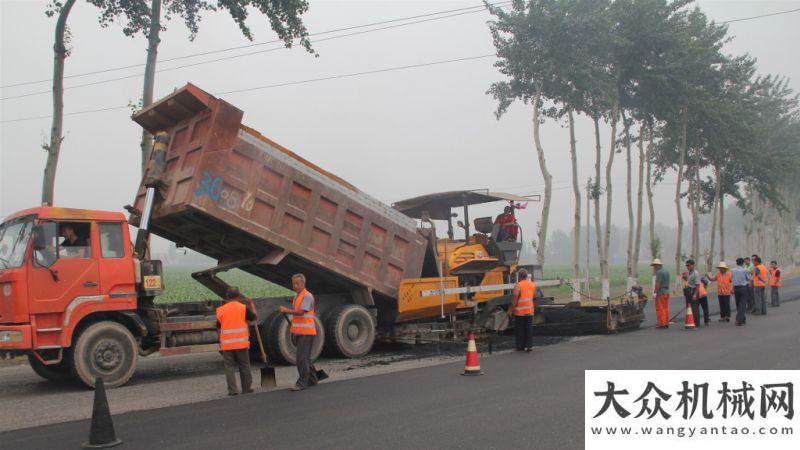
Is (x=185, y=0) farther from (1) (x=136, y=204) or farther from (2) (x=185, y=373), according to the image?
(2) (x=185, y=373)

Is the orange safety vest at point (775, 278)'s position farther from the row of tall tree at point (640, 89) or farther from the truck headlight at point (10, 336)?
the truck headlight at point (10, 336)

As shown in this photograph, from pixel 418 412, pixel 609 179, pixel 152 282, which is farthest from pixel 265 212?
pixel 609 179

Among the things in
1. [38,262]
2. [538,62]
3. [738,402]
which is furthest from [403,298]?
[538,62]

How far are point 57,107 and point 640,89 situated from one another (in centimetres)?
2367

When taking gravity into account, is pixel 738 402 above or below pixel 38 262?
below

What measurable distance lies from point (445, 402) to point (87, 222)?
17.6ft

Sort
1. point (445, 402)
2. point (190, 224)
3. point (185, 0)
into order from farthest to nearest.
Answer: point (185, 0) < point (190, 224) < point (445, 402)

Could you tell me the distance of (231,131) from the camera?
32.4ft

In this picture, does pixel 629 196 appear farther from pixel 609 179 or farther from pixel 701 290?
pixel 701 290

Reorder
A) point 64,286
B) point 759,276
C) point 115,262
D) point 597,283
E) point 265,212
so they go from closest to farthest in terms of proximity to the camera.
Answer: point 64,286 → point 115,262 → point 265,212 → point 759,276 → point 597,283

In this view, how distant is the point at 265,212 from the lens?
10312 mm

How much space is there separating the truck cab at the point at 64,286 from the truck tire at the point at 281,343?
2.13 meters

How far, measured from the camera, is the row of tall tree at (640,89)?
987 inches

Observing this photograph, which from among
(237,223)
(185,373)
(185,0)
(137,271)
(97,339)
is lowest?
(185,373)
